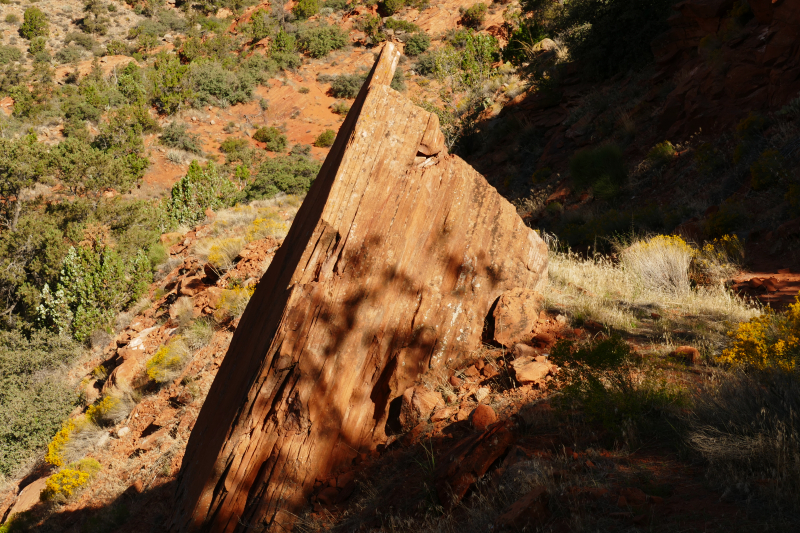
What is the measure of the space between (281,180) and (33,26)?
108ft

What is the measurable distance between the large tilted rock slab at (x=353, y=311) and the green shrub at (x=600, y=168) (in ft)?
22.7

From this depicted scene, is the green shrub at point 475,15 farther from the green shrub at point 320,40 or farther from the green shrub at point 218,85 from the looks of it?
the green shrub at point 218,85

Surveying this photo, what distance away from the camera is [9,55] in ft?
120

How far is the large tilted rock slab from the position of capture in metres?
3.62

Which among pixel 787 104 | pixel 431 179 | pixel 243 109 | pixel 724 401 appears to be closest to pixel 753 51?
pixel 787 104

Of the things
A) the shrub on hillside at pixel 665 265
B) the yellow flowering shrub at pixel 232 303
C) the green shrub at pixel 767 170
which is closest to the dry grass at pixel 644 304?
the shrub on hillside at pixel 665 265

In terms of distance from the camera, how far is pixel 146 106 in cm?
3173

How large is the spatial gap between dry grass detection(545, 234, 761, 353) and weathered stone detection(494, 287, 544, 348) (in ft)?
1.48

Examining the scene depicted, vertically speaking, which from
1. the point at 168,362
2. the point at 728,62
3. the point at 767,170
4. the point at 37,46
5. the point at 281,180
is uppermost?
the point at 37,46

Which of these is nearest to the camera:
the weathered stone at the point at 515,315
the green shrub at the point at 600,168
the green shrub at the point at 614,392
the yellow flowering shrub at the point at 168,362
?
the green shrub at the point at 614,392

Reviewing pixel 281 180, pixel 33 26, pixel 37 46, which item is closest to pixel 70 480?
pixel 281 180

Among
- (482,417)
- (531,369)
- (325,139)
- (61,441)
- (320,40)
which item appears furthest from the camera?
(320,40)

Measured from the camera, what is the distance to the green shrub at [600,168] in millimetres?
11078

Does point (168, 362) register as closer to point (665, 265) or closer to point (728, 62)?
point (665, 265)
